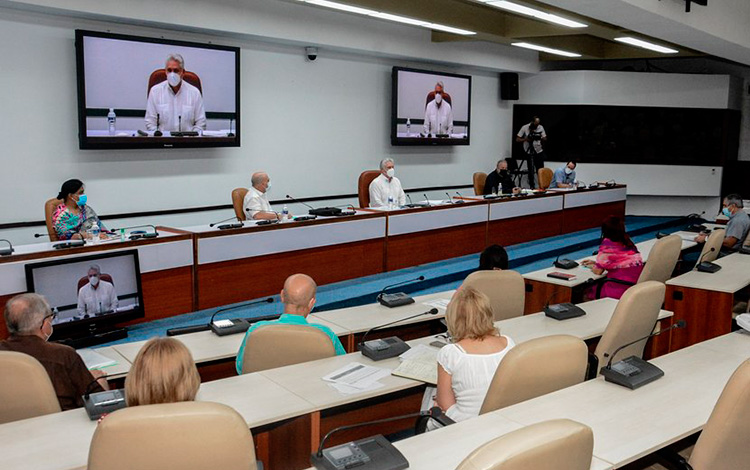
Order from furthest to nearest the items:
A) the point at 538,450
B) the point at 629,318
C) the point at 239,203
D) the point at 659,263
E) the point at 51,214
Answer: the point at 239,203, the point at 51,214, the point at 659,263, the point at 629,318, the point at 538,450

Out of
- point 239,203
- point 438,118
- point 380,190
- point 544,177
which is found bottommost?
point 239,203

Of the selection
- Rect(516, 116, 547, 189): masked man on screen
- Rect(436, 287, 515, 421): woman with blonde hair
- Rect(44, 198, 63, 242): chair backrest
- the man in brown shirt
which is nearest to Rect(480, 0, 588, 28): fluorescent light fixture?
Rect(516, 116, 547, 189): masked man on screen

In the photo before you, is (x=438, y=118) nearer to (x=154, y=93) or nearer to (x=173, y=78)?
(x=173, y=78)

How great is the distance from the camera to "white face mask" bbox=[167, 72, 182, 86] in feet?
26.5

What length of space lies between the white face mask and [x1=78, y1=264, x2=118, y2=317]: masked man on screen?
144 inches

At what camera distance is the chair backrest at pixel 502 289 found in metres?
4.39

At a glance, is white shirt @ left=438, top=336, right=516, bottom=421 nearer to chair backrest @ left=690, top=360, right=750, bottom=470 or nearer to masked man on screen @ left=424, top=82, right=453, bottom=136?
chair backrest @ left=690, top=360, right=750, bottom=470

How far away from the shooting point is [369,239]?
763cm

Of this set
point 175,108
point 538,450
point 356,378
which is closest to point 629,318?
point 356,378

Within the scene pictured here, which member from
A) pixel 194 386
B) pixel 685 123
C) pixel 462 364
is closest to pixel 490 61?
pixel 685 123

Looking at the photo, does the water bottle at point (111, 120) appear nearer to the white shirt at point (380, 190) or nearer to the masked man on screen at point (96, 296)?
the masked man on screen at point (96, 296)

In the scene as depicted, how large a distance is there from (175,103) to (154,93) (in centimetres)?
30

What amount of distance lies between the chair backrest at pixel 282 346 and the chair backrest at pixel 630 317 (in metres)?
1.55

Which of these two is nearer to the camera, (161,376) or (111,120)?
(161,376)
